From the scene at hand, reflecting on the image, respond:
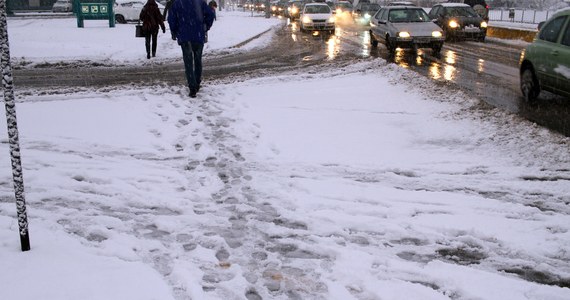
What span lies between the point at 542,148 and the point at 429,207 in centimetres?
257

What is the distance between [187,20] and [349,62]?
7.14 m

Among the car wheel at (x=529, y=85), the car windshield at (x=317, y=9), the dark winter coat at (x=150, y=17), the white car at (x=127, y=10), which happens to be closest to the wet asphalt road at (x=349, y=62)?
the car wheel at (x=529, y=85)

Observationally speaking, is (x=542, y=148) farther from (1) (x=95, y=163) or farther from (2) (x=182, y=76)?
(2) (x=182, y=76)

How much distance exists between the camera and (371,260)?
3.81 m

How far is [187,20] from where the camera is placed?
364 inches

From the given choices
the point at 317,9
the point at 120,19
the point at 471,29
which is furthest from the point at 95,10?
the point at 471,29

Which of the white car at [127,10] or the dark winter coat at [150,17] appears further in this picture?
the white car at [127,10]

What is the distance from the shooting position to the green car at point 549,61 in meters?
8.21

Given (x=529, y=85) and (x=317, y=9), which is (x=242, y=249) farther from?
(x=317, y=9)

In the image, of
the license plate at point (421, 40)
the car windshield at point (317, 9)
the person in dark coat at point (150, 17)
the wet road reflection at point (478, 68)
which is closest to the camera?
the wet road reflection at point (478, 68)

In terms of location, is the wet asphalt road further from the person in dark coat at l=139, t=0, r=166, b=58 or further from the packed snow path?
the packed snow path

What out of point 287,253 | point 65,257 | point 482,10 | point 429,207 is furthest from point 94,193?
point 482,10

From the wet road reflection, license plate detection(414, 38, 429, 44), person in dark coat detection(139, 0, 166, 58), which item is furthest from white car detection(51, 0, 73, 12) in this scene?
license plate detection(414, 38, 429, 44)

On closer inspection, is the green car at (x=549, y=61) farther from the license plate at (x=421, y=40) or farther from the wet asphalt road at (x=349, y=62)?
the license plate at (x=421, y=40)
